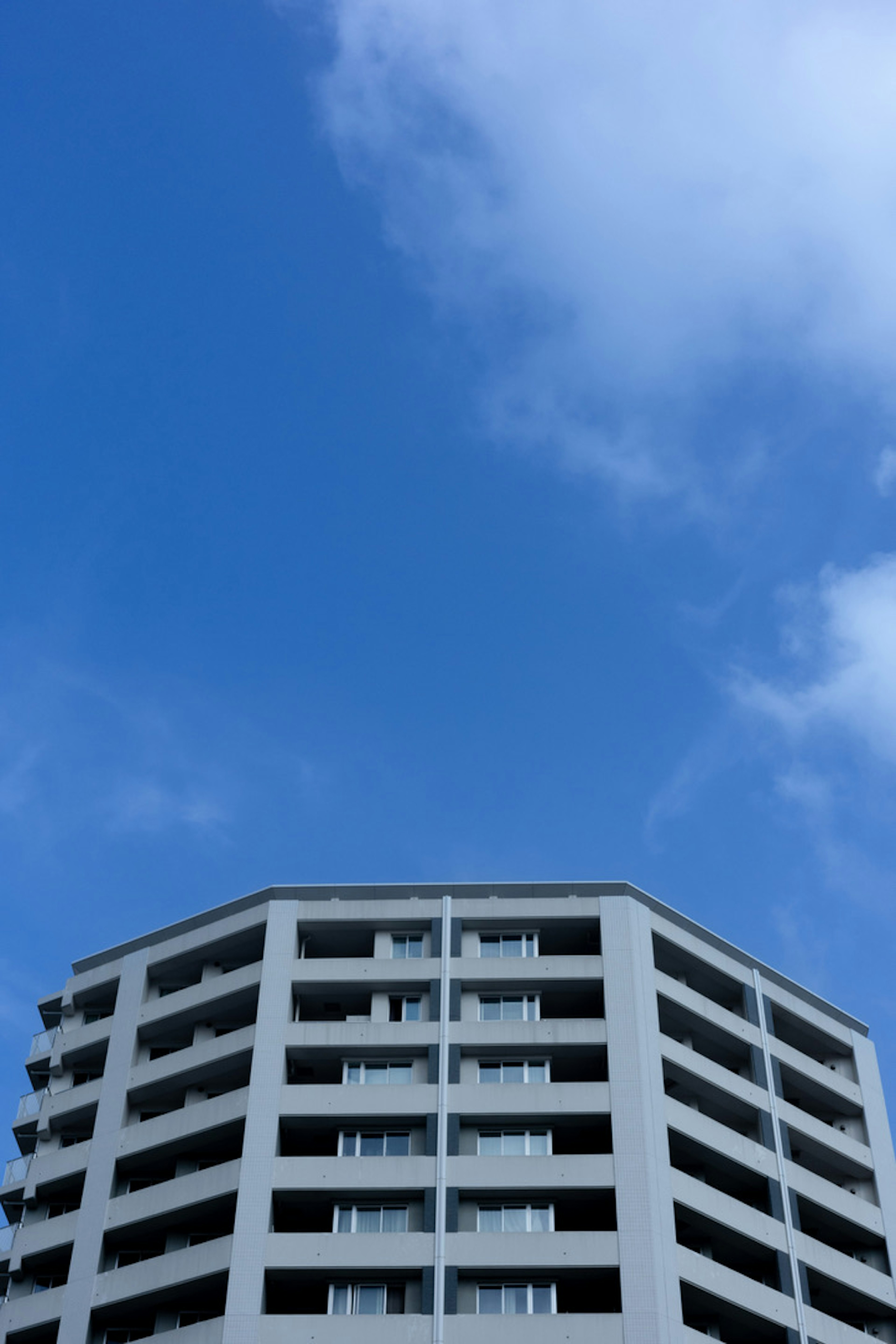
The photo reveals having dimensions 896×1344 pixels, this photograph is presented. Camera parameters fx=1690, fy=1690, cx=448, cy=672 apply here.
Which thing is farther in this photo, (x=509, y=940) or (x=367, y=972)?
(x=509, y=940)

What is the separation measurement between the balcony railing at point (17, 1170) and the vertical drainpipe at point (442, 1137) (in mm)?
19052

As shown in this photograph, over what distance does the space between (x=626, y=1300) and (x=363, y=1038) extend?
14537 millimetres

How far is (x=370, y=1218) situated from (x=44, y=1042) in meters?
21.1

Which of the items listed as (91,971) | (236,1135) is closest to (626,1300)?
(236,1135)

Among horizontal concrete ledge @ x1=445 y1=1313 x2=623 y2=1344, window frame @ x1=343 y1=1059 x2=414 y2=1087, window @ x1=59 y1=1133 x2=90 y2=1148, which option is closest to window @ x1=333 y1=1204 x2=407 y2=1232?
horizontal concrete ledge @ x1=445 y1=1313 x2=623 y2=1344

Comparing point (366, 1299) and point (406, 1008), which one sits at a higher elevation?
point (406, 1008)

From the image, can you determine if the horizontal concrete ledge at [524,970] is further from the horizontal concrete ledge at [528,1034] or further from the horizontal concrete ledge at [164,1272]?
the horizontal concrete ledge at [164,1272]

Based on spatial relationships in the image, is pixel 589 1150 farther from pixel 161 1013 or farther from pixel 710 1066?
pixel 161 1013

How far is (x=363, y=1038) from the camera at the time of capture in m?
66.9

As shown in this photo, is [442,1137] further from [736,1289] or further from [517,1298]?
[736,1289]

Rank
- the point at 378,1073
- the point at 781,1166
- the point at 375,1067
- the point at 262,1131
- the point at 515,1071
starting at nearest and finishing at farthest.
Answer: the point at 262,1131 → the point at 515,1071 → the point at 378,1073 → the point at 375,1067 → the point at 781,1166

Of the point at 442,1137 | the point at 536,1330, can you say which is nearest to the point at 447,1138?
the point at 442,1137

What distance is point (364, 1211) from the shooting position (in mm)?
62844

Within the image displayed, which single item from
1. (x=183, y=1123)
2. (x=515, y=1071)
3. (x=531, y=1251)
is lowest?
(x=531, y=1251)
